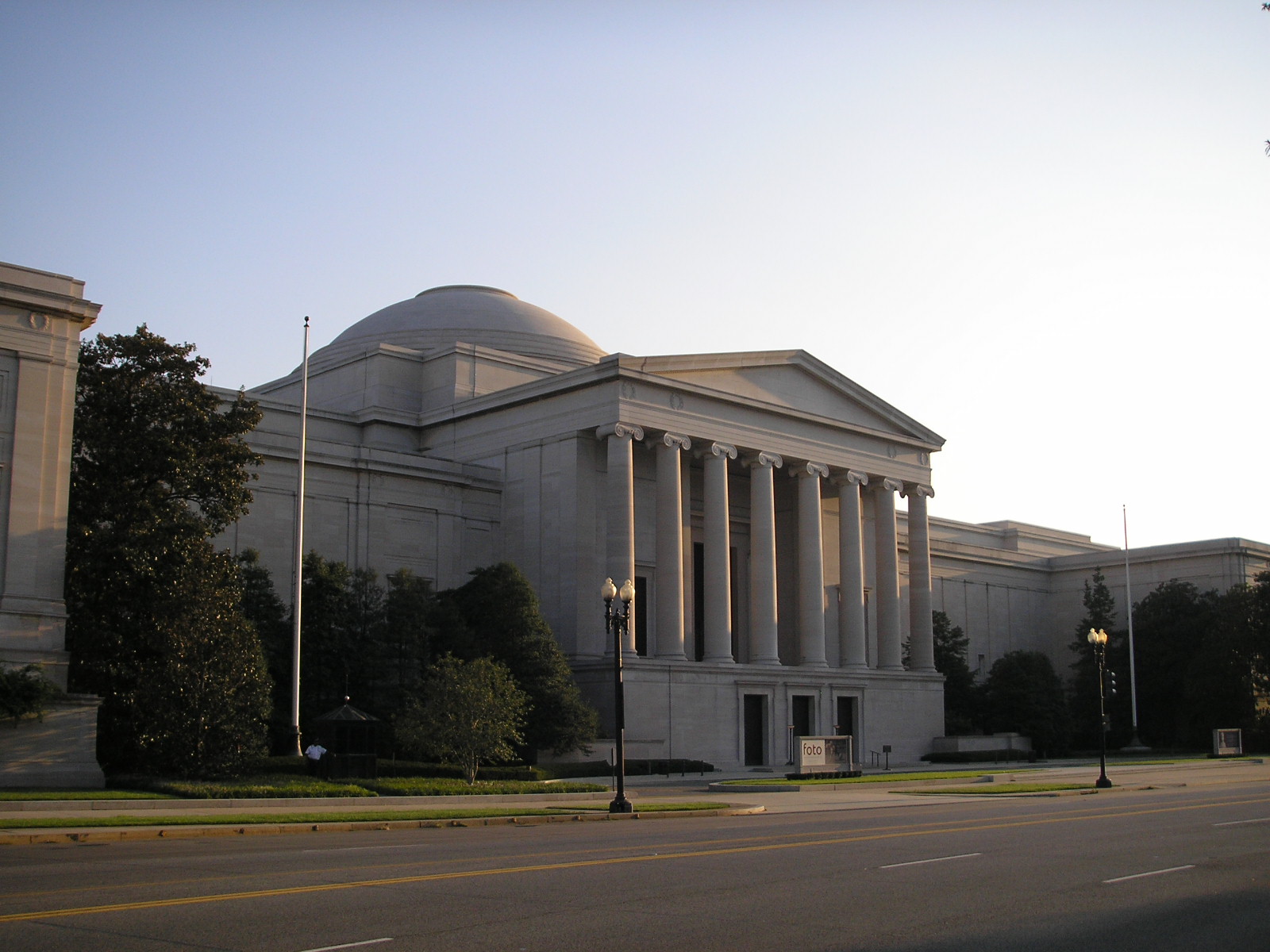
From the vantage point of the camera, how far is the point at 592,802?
127 feet

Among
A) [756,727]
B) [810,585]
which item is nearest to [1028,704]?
[810,585]

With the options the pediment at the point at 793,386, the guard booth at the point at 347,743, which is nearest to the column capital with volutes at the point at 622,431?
the pediment at the point at 793,386

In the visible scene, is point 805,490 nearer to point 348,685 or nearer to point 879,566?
point 879,566

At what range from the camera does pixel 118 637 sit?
1612 inches

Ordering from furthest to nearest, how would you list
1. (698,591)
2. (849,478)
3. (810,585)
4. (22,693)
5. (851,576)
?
1. (849,478)
2. (851,576)
3. (698,591)
4. (810,585)
5. (22,693)

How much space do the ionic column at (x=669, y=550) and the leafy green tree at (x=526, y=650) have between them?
25.4ft

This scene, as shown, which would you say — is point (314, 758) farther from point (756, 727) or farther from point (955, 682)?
point (955, 682)

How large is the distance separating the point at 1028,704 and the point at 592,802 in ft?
159

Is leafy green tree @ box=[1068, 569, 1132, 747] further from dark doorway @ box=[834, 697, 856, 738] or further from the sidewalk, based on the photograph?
the sidewalk

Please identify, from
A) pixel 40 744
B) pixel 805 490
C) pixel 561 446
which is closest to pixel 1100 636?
pixel 805 490

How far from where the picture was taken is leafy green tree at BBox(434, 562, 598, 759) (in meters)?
53.5

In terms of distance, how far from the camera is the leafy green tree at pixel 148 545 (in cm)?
3903

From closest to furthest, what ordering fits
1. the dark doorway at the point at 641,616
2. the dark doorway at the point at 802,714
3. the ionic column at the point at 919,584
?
the dark doorway at the point at 641,616, the dark doorway at the point at 802,714, the ionic column at the point at 919,584

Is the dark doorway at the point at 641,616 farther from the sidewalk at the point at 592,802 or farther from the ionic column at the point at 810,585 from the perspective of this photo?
the sidewalk at the point at 592,802
